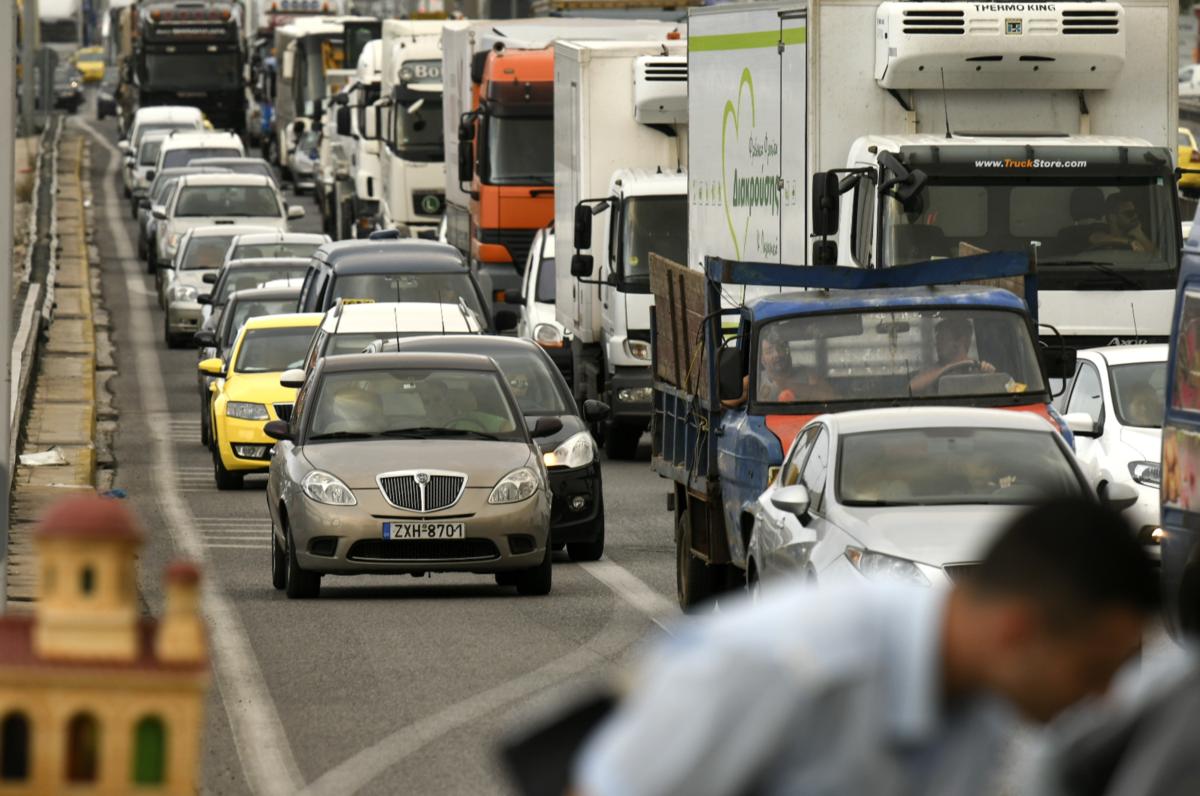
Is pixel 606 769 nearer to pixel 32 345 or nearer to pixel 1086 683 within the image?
pixel 1086 683

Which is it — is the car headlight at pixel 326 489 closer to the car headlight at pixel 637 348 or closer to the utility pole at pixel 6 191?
the utility pole at pixel 6 191

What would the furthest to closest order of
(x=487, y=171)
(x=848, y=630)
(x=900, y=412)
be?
(x=487, y=171) → (x=900, y=412) → (x=848, y=630)

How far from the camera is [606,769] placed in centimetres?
341

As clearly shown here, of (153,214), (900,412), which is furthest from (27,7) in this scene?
(900,412)

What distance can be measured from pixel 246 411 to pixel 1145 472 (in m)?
9.47

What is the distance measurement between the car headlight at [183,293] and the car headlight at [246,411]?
51.3 feet

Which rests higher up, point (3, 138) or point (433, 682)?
point (3, 138)

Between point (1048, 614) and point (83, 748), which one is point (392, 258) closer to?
point (83, 748)

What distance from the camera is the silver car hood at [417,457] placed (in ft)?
53.9

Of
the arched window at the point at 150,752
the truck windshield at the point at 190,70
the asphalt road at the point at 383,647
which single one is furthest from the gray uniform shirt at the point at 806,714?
the truck windshield at the point at 190,70

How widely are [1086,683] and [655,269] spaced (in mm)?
14592

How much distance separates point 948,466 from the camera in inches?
496

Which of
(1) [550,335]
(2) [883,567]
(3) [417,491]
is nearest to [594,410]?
(3) [417,491]

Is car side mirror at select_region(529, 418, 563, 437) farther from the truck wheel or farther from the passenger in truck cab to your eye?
the passenger in truck cab
